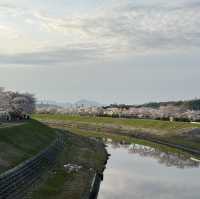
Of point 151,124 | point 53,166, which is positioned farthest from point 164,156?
point 151,124

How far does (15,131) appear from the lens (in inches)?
2699

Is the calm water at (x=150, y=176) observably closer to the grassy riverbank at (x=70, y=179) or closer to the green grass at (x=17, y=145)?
the grassy riverbank at (x=70, y=179)

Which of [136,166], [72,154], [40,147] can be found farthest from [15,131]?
[136,166]

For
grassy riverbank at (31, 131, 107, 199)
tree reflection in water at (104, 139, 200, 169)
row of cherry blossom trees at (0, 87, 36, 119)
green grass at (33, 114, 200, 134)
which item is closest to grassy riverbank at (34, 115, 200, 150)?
green grass at (33, 114, 200, 134)

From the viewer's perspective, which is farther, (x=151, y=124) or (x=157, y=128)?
(x=151, y=124)

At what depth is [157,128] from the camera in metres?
141

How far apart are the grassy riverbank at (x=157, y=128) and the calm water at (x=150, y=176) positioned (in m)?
17.7

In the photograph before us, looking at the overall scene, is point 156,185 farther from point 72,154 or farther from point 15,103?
point 15,103

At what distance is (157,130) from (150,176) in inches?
2927

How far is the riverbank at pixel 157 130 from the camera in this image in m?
111

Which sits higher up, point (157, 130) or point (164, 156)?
point (157, 130)

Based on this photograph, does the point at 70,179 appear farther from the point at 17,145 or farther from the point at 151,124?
the point at 151,124

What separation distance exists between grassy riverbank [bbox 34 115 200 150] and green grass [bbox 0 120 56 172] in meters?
42.0

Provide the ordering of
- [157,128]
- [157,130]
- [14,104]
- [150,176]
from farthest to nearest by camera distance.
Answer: [157,128] → [157,130] → [14,104] → [150,176]
